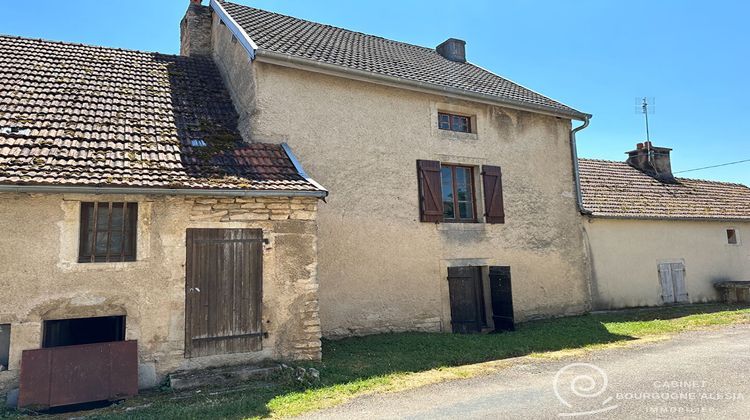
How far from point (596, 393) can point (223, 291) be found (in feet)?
16.2

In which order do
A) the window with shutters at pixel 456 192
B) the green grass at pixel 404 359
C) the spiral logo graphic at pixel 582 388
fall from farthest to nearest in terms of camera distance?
the window with shutters at pixel 456 192 < the green grass at pixel 404 359 < the spiral logo graphic at pixel 582 388

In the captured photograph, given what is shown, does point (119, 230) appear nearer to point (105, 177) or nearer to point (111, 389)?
point (105, 177)

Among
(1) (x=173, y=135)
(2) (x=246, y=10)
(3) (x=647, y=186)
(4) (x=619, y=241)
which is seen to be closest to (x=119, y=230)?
(1) (x=173, y=135)

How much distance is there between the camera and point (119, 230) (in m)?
6.09

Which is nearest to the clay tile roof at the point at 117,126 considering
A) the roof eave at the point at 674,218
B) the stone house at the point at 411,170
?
the stone house at the point at 411,170

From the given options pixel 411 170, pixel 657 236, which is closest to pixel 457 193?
pixel 411 170

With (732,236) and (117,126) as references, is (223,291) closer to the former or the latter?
(117,126)

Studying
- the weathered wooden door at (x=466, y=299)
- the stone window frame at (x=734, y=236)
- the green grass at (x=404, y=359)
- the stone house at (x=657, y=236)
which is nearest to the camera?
the green grass at (x=404, y=359)

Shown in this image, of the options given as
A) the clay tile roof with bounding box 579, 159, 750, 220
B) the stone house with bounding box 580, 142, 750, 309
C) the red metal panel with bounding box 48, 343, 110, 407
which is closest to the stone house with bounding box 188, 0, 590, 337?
the stone house with bounding box 580, 142, 750, 309

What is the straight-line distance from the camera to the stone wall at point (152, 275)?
5.57m

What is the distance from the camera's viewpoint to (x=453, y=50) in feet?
45.8

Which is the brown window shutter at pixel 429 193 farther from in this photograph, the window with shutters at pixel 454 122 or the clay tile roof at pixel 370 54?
the clay tile roof at pixel 370 54

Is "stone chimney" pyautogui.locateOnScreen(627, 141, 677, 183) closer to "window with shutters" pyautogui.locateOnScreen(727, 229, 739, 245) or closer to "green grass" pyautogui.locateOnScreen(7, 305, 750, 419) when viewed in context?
"window with shutters" pyautogui.locateOnScreen(727, 229, 739, 245)

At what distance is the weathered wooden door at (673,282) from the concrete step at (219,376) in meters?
11.8
